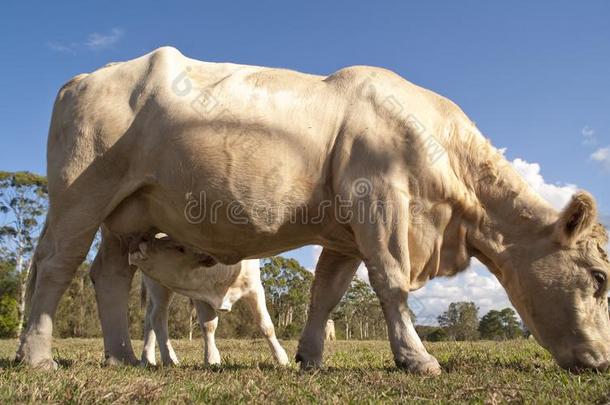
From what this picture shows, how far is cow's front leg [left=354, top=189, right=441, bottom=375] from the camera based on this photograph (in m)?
4.17

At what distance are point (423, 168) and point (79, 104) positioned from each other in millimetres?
2967

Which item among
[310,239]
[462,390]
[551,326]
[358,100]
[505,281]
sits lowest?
[462,390]

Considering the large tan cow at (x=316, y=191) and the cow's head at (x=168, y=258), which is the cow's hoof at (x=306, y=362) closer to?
the large tan cow at (x=316, y=191)

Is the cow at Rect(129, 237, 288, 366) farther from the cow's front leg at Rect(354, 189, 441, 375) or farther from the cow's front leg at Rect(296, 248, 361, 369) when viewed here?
the cow's front leg at Rect(354, 189, 441, 375)

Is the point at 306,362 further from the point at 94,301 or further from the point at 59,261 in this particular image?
the point at 94,301

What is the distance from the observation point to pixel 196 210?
4820mm

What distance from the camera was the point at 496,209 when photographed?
4840 mm

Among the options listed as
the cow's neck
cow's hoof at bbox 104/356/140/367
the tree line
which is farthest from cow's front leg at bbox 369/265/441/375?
the tree line

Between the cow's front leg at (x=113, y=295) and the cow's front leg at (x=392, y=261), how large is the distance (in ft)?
7.67

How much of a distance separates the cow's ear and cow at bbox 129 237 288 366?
360cm

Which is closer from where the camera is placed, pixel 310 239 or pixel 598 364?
pixel 598 364

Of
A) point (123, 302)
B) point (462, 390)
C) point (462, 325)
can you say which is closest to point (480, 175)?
point (462, 390)

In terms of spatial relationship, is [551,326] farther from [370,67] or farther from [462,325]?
[462,325]

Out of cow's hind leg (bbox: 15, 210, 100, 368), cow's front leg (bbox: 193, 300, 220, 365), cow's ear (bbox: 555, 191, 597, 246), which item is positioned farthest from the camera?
cow's front leg (bbox: 193, 300, 220, 365)
